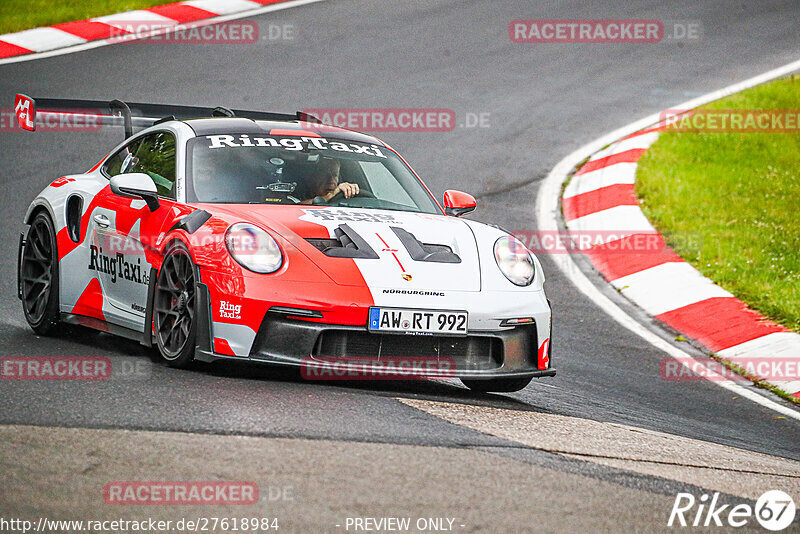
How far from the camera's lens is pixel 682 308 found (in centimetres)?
838

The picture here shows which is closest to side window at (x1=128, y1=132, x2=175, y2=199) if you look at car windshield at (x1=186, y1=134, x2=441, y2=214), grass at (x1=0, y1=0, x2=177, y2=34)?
car windshield at (x1=186, y1=134, x2=441, y2=214)

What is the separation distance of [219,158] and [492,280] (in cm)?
162

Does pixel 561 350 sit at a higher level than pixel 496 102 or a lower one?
lower

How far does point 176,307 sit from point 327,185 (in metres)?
1.22

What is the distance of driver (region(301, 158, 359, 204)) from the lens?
20.0 feet

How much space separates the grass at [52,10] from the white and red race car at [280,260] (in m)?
9.12

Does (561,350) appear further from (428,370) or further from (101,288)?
(101,288)

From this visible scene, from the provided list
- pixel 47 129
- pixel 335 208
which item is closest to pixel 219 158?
pixel 335 208

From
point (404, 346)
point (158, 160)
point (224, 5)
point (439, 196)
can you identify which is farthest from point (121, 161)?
point (224, 5)

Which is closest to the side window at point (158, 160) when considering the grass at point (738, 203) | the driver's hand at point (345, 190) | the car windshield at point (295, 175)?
the car windshield at point (295, 175)

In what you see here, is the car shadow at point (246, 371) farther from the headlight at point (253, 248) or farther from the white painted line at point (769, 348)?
the white painted line at point (769, 348)

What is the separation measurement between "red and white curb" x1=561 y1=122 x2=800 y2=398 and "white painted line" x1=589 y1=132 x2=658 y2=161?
200 millimetres

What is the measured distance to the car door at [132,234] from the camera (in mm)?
5785

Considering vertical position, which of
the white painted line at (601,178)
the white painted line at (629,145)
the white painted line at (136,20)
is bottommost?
the white painted line at (601,178)
